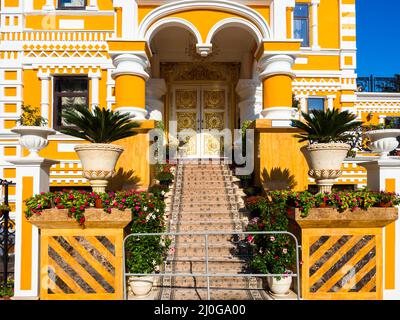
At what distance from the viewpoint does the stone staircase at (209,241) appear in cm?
644

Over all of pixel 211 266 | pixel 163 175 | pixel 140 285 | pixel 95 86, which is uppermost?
pixel 95 86

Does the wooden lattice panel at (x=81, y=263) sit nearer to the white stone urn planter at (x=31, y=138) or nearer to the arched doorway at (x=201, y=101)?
the white stone urn planter at (x=31, y=138)

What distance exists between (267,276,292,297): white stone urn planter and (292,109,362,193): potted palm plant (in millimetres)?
1800

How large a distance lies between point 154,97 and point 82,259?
8213 millimetres

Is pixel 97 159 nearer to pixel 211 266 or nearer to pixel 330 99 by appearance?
pixel 211 266

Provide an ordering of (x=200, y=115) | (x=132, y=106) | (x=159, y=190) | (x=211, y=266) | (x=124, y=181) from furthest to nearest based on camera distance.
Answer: (x=200, y=115) < (x=132, y=106) < (x=159, y=190) < (x=124, y=181) < (x=211, y=266)

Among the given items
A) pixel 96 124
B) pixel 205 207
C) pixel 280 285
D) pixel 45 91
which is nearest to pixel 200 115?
pixel 45 91

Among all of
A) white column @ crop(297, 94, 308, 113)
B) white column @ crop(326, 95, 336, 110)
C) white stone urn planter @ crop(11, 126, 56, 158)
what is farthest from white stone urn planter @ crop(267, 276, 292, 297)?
white column @ crop(326, 95, 336, 110)

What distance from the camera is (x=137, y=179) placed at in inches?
347

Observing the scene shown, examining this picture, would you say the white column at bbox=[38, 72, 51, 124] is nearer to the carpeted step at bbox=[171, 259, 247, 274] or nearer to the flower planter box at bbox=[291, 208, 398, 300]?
the carpeted step at bbox=[171, 259, 247, 274]

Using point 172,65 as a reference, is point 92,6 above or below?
above

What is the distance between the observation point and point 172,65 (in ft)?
47.0

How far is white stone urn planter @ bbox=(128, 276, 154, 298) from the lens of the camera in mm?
6195

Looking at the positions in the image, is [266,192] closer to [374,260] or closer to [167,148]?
[374,260]
